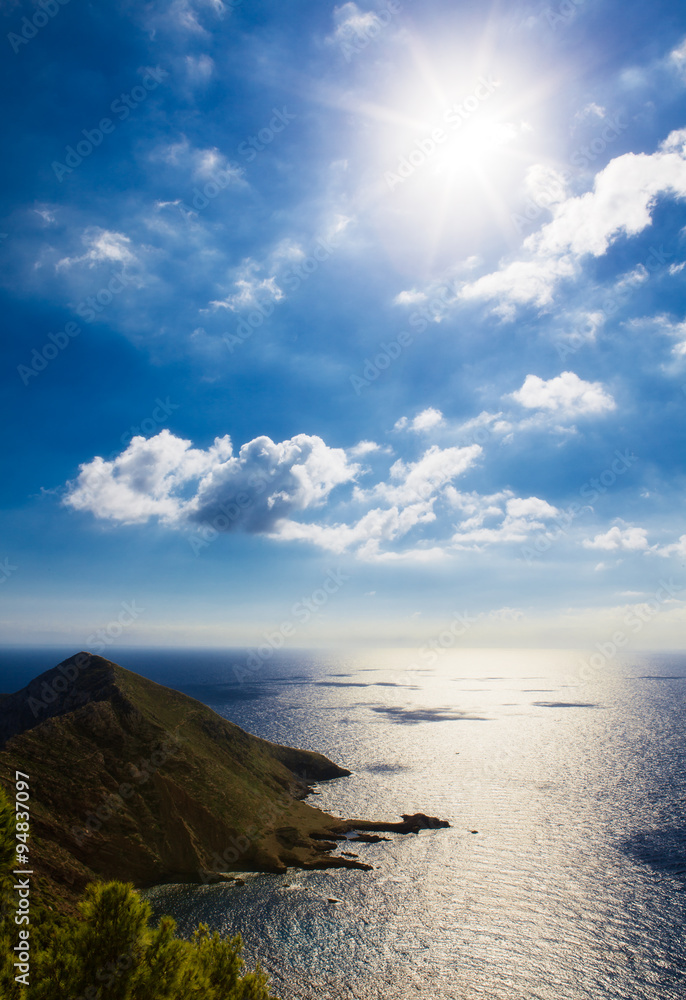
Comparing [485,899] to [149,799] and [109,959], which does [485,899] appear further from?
[109,959]

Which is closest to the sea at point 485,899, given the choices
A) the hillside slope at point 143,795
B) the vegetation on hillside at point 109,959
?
the hillside slope at point 143,795

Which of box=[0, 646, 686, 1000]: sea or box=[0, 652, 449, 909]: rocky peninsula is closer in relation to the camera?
box=[0, 646, 686, 1000]: sea

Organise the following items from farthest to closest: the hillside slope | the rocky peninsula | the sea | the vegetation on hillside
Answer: the rocky peninsula, the hillside slope, the sea, the vegetation on hillside

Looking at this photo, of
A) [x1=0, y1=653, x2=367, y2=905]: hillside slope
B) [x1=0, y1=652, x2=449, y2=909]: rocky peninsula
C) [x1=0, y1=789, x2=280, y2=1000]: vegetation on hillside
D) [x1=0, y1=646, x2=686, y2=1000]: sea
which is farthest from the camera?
[x1=0, y1=652, x2=449, y2=909]: rocky peninsula

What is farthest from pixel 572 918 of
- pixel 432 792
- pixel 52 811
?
pixel 52 811

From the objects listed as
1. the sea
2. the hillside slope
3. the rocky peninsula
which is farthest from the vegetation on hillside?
the hillside slope

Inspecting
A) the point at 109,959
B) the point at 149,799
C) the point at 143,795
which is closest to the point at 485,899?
the point at 149,799

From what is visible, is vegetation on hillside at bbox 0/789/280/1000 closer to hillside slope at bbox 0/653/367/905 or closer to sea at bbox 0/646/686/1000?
sea at bbox 0/646/686/1000

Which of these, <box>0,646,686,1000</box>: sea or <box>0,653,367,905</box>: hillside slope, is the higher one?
<box>0,653,367,905</box>: hillside slope

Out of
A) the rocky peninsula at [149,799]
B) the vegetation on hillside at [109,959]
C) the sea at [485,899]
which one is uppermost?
the vegetation on hillside at [109,959]

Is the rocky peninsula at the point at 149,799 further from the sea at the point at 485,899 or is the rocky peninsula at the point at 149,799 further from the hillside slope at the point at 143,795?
the sea at the point at 485,899

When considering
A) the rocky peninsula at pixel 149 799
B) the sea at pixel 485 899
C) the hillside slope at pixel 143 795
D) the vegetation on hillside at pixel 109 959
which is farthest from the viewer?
the rocky peninsula at pixel 149 799
